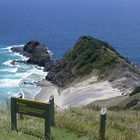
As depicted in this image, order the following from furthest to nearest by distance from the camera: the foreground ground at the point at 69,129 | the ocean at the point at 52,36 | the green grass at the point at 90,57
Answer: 1. the ocean at the point at 52,36
2. the green grass at the point at 90,57
3. the foreground ground at the point at 69,129

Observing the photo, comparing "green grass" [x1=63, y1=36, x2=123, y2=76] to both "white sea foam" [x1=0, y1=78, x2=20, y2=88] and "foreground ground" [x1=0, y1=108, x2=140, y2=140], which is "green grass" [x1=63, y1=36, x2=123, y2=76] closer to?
"white sea foam" [x1=0, y1=78, x2=20, y2=88]

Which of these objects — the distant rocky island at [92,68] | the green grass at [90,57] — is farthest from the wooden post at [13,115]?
the green grass at [90,57]

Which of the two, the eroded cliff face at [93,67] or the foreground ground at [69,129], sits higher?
the foreground ground at [69,129]

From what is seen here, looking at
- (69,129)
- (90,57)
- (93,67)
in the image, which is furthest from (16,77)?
(69,129)

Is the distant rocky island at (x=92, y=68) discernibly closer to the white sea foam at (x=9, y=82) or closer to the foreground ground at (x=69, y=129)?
the white sea foam at (x=9, y=82)

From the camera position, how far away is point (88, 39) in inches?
3314

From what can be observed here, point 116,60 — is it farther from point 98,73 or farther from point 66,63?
point 66,63

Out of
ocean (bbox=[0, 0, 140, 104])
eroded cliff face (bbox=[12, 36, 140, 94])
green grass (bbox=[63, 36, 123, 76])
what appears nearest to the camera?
eroded cliff face (bbox=[12, 36, 140, 94])

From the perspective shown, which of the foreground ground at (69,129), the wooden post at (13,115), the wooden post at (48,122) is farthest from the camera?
the wooden post at (13,115)

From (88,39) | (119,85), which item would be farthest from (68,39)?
(119,85)

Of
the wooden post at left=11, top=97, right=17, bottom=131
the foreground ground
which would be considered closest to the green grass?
the foreground ground

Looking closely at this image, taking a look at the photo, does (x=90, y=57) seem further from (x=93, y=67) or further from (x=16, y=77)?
(x=16, y=77)

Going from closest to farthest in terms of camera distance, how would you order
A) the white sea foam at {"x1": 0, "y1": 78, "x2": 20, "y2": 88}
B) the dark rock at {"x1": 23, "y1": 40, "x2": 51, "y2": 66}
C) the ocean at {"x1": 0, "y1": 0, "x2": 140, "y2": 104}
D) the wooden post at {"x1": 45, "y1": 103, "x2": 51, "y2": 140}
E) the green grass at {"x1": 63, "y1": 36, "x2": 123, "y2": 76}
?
the wooden post at {"x1": 45, "y1": 103, "x2": 51, "y2": 140}
the green grass at {"x1": 63, "y1": 36, "x2": 123, "y2": 76}
the white sea foam at {"x1": 0, "y1": 78, "x2": 20, "y2": 88}
the ocean at {"x1": 0, "y1": 0, "x2": 140, "y2": 104}
the dark rock at {"x1": 23, "y1": 40, "x2": 51, "y2": 66}

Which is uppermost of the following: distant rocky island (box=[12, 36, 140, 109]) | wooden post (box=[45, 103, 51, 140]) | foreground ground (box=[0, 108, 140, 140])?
wooden post (box=[45, 103, 51, 140])
